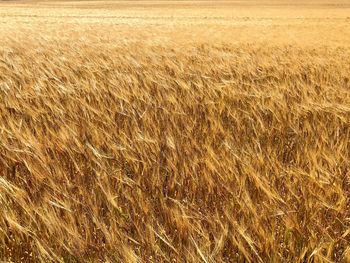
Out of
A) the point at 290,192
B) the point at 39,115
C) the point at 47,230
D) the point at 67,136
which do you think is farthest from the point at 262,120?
the point at 47,230

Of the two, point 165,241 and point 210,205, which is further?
point 210,205

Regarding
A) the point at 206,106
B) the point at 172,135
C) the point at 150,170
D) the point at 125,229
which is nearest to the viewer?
the point at 125,229

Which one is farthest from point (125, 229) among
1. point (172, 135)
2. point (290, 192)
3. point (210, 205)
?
point (172, 135)

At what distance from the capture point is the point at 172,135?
5.13ft

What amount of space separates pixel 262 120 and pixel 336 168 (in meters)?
0.60

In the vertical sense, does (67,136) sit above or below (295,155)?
above

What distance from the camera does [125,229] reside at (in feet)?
3.20

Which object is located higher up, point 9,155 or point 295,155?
point 9,155

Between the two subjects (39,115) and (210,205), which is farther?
(39,115)

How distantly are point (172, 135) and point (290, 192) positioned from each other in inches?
22.4

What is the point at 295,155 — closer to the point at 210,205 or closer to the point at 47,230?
the point at 210,205

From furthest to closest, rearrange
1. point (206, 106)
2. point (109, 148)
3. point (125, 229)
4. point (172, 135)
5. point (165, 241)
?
point (206, 106) < point (172, 135) < point (109, 148) < point (125, 229) < point (165, 241)

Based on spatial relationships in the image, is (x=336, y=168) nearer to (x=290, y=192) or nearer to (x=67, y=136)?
(x=290, y=192)

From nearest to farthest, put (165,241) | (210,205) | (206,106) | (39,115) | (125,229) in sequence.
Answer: (165,241) → (125,229) → (210,205) → (39,115) → (206,106)
